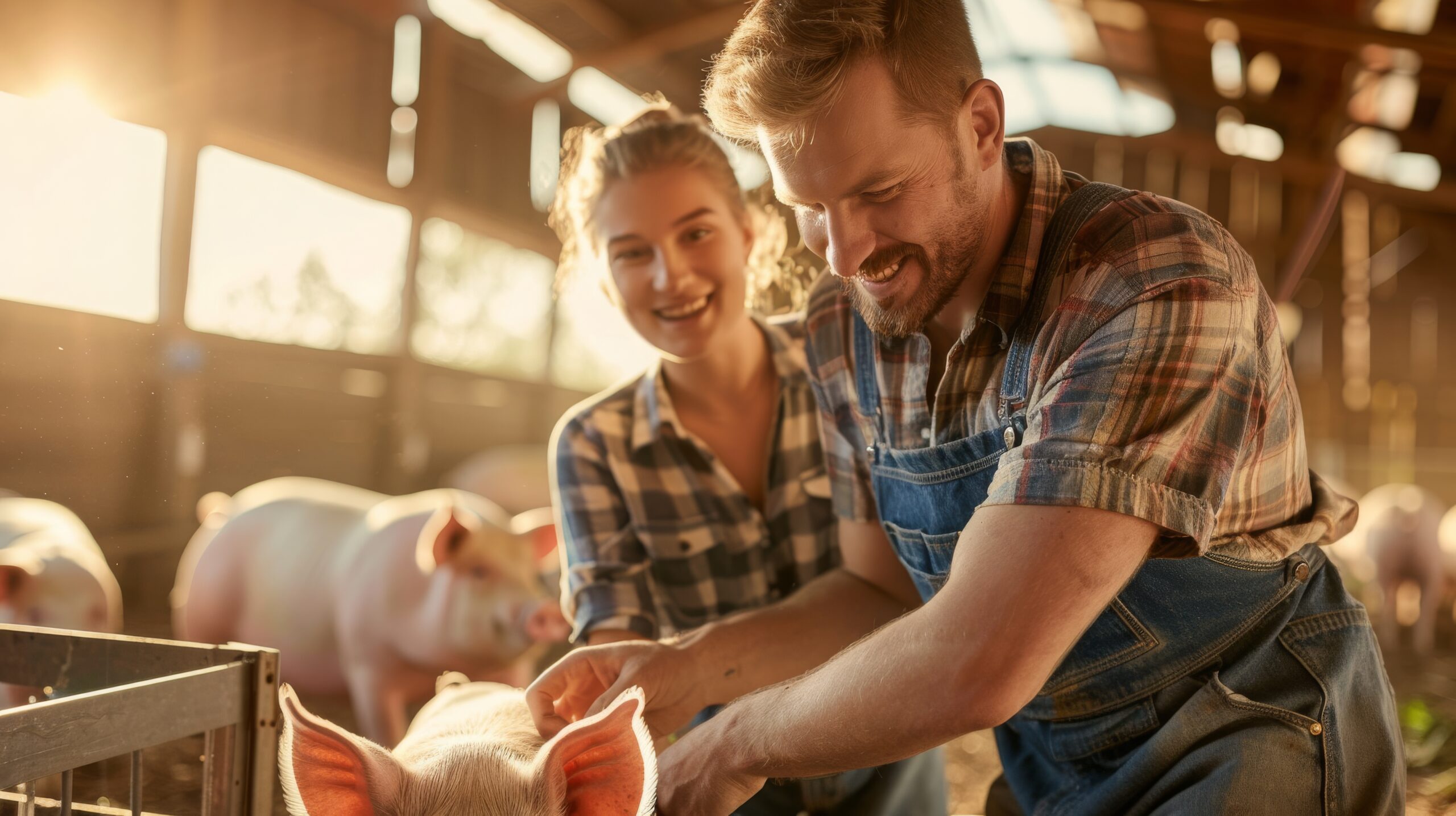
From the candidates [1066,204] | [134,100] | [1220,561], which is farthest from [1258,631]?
[134,100]

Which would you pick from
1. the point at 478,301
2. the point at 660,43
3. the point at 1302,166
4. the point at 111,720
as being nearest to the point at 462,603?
the point at 111,720

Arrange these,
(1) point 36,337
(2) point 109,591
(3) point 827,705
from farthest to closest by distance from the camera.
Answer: (1) point 36,337 → (2) point 109,591 → (3) point 827,705

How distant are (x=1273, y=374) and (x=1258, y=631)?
0.96 ft

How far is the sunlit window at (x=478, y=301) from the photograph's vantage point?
559cm

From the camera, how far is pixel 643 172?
5.62 feet

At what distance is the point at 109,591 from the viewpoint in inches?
110

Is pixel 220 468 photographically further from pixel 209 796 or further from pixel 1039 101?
pixel 1039 101

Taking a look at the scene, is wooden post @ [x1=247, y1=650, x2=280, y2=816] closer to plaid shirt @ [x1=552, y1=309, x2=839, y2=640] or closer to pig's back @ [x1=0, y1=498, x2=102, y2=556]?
plaid shirt @ [x1=552, y1=309, x2=839, y2=640]

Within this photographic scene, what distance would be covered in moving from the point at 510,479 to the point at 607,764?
473cm

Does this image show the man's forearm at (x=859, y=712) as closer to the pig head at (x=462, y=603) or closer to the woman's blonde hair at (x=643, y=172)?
the woman's blonde hair at (x=643, y=172)

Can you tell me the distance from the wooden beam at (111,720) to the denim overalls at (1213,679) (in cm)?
79

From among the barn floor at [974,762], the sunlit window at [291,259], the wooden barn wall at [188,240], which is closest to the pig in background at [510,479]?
the wooden barn wall at [188,240]

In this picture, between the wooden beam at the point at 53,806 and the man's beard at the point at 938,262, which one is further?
the man's beard at the point at 938,262

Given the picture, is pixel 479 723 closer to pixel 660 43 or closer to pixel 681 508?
pixel 681 508
